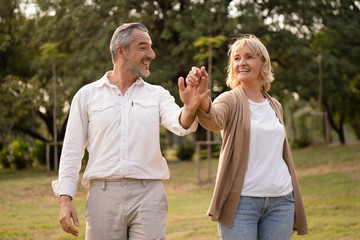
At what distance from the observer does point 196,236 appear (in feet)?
22.0

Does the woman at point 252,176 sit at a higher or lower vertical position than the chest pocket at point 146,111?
lower

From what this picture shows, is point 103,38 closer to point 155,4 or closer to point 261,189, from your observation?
point 155,4

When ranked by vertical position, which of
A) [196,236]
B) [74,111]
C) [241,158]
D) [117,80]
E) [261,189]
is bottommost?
[196,236]

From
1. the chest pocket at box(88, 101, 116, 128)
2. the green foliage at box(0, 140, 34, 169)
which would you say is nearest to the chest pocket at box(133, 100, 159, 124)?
the chest pocket at box(88, 101, 116, 128)

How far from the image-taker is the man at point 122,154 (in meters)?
2.66

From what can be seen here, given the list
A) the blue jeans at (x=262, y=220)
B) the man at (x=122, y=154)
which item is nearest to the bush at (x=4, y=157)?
→ the man at (x=122, y=154)

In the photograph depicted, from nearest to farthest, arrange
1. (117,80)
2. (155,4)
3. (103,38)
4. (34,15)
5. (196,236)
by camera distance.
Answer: (117,80) → (196,236) → (103,38) → (155,4) → (34,15)

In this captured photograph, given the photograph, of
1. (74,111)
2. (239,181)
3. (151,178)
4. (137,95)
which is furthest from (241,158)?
(74,111)

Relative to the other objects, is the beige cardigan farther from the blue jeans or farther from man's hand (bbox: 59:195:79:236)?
man's hand (bbox: 59:195:79:236)

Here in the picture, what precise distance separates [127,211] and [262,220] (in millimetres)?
812

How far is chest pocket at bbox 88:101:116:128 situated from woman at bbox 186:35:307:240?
60cm

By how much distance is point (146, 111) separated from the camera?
2.77 m

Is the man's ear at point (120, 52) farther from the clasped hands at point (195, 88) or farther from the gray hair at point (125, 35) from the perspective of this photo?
the clasped hands at point (195, 88)

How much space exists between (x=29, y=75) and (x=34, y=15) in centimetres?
284
